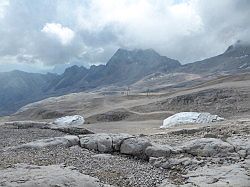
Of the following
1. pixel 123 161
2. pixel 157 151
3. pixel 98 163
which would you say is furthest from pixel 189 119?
pixel 98 163

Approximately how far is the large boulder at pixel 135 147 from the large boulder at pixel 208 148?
2.12 m

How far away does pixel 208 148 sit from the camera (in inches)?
872

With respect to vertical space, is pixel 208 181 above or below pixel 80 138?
below

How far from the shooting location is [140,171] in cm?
1967

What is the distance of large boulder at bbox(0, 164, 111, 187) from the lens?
1550 cm

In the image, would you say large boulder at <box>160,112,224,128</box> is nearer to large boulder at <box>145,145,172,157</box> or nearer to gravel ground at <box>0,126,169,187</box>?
large boulder at <box>145,145,172,157</box>

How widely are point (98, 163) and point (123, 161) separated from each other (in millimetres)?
1595

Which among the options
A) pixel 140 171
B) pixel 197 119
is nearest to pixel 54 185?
pixel 140 171

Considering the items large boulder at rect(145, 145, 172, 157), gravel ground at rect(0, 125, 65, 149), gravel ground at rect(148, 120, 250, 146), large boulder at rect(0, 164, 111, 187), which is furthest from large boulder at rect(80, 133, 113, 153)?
large boulder at rect(0, 164, 111, 187)

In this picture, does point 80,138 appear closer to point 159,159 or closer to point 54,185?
point 159,159

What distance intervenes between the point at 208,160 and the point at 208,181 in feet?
8.65

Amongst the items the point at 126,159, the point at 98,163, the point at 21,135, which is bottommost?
the point at 126,159

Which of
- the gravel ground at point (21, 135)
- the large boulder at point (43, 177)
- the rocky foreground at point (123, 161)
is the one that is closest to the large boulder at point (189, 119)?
the rocky foreground at point (123, 161)

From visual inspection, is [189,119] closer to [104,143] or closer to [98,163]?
[104,143]
